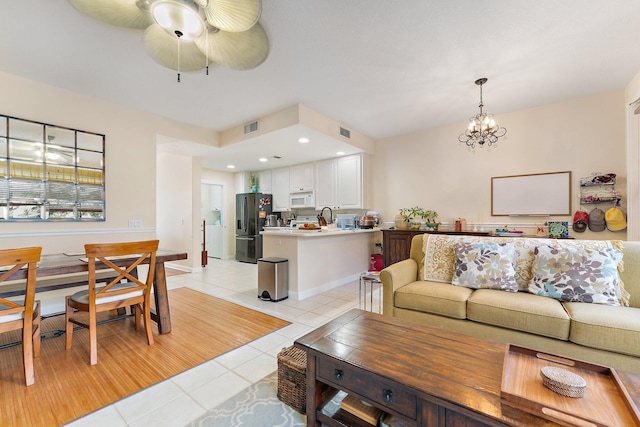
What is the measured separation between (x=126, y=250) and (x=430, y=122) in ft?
15.3

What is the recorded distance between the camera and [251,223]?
21.8ft

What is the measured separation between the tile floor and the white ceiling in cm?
272

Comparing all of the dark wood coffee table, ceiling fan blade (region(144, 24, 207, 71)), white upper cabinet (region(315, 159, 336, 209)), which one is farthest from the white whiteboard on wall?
ceiling fan blade (region(144, 24, 207, 71))

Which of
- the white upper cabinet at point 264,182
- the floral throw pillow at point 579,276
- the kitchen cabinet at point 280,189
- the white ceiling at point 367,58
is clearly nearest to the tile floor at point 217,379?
the floral throw pillow at point 579,276

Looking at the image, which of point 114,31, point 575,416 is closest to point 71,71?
point 114,31

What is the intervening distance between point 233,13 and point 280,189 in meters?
4.90

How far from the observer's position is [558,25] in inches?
87.5

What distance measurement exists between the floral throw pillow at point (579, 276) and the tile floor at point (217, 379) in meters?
1.79

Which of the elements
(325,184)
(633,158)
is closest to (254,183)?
(325,184)

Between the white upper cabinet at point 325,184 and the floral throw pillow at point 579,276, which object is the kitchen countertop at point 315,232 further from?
the floral throw pillow at point 579,276

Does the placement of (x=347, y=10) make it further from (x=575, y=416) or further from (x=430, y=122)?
(x=430, y=122)

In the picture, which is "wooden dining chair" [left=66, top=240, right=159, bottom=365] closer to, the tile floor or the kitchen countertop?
the tile floor

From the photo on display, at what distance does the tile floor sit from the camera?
5.05 ft

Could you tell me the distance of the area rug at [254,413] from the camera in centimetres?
149
